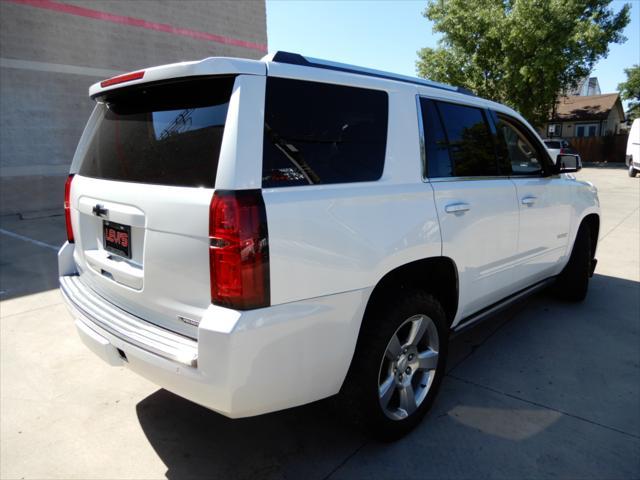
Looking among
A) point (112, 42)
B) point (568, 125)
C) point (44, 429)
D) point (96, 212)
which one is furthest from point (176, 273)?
point (568, 125)

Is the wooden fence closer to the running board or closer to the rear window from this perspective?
the running board

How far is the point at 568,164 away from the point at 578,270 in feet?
3.93

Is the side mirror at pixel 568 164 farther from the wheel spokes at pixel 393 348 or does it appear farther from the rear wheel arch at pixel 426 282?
the wheel spokes at pixel 393 348

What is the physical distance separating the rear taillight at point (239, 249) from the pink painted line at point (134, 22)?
1216 cm

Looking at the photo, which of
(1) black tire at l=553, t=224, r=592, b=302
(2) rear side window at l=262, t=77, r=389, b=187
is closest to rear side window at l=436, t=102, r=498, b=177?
(2) rear side window at l=262, t=77, r=389, b=187

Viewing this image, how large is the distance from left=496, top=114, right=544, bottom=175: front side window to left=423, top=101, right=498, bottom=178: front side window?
207 mm

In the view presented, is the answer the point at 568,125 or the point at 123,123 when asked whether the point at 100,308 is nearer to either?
the point at 123,123

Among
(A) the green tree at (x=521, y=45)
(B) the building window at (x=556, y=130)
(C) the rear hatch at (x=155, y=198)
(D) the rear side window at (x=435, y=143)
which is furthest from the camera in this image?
(B) the building window at (x=556, y=130)

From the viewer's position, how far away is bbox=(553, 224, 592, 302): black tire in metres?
4.57

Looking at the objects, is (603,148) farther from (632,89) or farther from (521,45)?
(632,89)

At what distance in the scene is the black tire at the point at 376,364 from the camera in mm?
2348

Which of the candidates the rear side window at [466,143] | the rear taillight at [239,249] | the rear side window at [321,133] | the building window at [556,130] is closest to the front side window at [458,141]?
the rear side window at [466,143]

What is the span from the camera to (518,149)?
3748 millimetres

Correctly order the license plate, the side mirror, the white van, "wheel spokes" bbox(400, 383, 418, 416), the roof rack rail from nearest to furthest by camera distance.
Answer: the roof rack rail
the license plate
"wheel spokes" bbox(400, 383, 418, 416)
the side mirror
the white van
